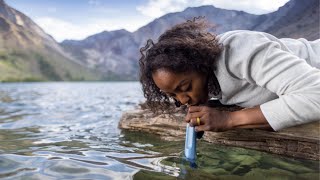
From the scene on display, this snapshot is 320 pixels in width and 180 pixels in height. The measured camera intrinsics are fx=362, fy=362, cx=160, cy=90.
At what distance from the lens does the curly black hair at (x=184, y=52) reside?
405cm

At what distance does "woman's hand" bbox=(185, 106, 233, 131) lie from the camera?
13.9ft

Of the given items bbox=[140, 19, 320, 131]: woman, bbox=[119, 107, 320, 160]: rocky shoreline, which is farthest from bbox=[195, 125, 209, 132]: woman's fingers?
bbox=[119, 107, 320, 160]: rocky shoreline

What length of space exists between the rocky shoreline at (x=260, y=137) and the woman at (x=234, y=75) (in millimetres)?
636

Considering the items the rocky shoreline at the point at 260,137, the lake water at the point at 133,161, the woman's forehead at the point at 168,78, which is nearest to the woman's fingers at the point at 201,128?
the lake water at the point at 133,161

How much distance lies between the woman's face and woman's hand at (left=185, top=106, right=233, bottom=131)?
0.50 feet

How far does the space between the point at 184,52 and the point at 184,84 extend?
0.37 metres

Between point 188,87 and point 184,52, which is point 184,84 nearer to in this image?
point 188,87

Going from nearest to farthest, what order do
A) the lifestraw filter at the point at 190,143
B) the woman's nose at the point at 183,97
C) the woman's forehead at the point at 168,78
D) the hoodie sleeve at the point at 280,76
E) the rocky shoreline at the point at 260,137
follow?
1. the hoodie sleeve at the point at 280,76
2. the woman's forehead at the point at 168,78
3. the woman's nose at the point at 183,97
4. the lifestraw filter at the point at 190,143
5. the rocky shoreline at the point at 260,137

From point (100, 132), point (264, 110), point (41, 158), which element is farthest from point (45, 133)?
point (264, 110)

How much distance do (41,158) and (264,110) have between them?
307 centimetres

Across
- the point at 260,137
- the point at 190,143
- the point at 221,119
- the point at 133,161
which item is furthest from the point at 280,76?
the point at 133,161

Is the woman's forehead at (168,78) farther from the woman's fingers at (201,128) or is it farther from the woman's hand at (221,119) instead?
the woman's fingers at (201,128)

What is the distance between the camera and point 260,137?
5.16 meters

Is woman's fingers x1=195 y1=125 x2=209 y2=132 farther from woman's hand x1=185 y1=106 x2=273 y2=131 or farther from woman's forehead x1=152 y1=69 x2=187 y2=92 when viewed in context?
woman's forehead x1=152 y1=69 x2=187 y2=92
